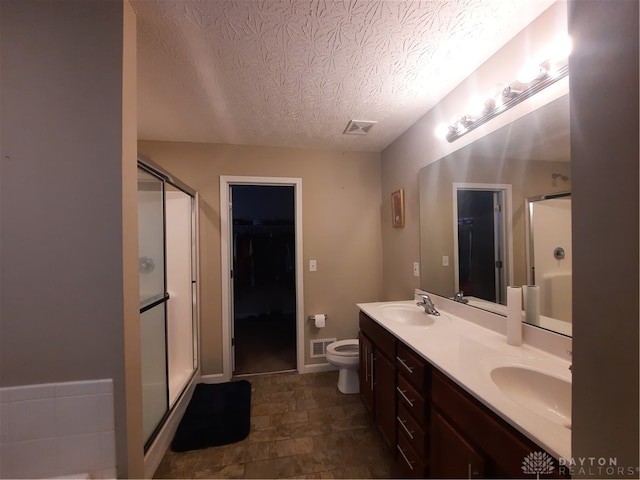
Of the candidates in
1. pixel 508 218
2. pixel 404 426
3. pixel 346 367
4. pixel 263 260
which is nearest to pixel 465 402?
pixel 404 426

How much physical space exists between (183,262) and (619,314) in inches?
102

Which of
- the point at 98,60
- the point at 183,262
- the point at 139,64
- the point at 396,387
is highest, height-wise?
the point at 139,64

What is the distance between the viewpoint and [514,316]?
1146mm

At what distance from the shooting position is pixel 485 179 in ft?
4.61

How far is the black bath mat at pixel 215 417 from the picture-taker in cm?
161

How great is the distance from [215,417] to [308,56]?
2.56 m

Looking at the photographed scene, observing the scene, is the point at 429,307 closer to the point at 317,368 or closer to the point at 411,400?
the point at 411,400

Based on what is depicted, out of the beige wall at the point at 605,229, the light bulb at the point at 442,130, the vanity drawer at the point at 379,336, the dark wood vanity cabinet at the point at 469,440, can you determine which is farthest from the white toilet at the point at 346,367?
the light bulb at the point at 442,130

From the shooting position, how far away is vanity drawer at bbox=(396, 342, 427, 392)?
3.62 feet

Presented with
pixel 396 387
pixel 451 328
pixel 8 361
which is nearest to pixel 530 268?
pixel 451 328

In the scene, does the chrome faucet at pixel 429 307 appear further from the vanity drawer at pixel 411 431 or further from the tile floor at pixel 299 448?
the tile floor at pixel 299 448

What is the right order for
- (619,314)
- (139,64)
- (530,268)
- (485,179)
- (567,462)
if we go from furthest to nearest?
(485,179) < (139,64) < (530,268) < (567,462) < (619,314)

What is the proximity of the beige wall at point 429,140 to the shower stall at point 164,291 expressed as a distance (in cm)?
193

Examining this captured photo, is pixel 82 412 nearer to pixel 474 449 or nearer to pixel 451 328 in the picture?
pixel 474 449
